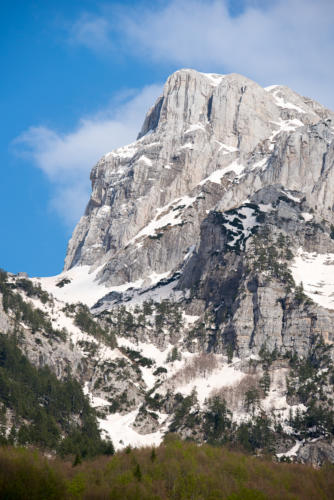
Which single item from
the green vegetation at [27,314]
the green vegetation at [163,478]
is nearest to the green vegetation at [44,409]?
the green vegetation at [27,314]

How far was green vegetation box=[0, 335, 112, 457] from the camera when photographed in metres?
128

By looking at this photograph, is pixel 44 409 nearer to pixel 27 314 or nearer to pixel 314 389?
pixel 27 314

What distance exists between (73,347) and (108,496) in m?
103

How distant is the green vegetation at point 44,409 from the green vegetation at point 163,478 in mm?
20683

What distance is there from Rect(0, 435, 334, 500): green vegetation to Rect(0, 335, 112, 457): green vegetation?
20683 millimetres

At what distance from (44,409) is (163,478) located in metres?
60.5

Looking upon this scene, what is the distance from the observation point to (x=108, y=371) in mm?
181000

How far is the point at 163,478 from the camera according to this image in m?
92.1

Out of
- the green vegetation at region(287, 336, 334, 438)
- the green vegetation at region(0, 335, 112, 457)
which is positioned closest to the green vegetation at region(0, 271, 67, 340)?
the green vegetation at region(0, 335, 112, 457)

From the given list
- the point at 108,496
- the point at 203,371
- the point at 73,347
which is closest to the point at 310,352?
the point at 203,371

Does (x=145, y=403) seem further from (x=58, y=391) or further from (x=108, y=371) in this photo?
(x=58, y=391)

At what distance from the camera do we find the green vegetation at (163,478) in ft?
263

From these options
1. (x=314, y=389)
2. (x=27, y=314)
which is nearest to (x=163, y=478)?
(x=314, y=389)

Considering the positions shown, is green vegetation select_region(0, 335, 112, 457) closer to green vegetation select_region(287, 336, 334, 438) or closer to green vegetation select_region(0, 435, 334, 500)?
green vegetation select_region(0, 435, 334, 500)
